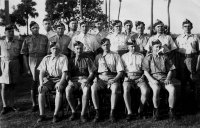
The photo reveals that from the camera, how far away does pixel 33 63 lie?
19.8 feet

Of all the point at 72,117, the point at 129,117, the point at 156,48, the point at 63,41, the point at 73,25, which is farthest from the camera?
the point at 73,25

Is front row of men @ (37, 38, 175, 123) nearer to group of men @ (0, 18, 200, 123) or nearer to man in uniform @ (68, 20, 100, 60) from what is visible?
group of men @ (0, 18, 200, 123)

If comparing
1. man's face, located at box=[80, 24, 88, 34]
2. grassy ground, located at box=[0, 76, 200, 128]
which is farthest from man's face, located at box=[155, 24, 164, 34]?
grassy ground, located at box=[0, 76, 200, 128]

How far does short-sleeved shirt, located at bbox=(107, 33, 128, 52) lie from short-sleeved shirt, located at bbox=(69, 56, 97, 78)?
44.0 inches

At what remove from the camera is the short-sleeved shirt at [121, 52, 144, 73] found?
218 inches

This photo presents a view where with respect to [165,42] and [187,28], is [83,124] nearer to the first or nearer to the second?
[165,42]

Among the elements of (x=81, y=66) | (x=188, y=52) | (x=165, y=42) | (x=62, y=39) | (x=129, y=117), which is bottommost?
(x=129, y=117)

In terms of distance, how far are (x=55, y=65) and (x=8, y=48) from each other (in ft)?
4.41

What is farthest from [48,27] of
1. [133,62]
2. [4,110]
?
[133,62]

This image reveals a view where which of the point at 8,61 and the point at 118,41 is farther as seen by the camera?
the point at 118,41

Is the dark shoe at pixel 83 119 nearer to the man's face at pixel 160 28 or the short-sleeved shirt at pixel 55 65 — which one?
the short-sleeved shirt at pixel 55 65

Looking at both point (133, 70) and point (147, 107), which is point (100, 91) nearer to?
point (133, 70)

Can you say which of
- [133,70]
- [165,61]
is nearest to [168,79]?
[165,61]

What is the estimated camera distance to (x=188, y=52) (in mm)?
5750
